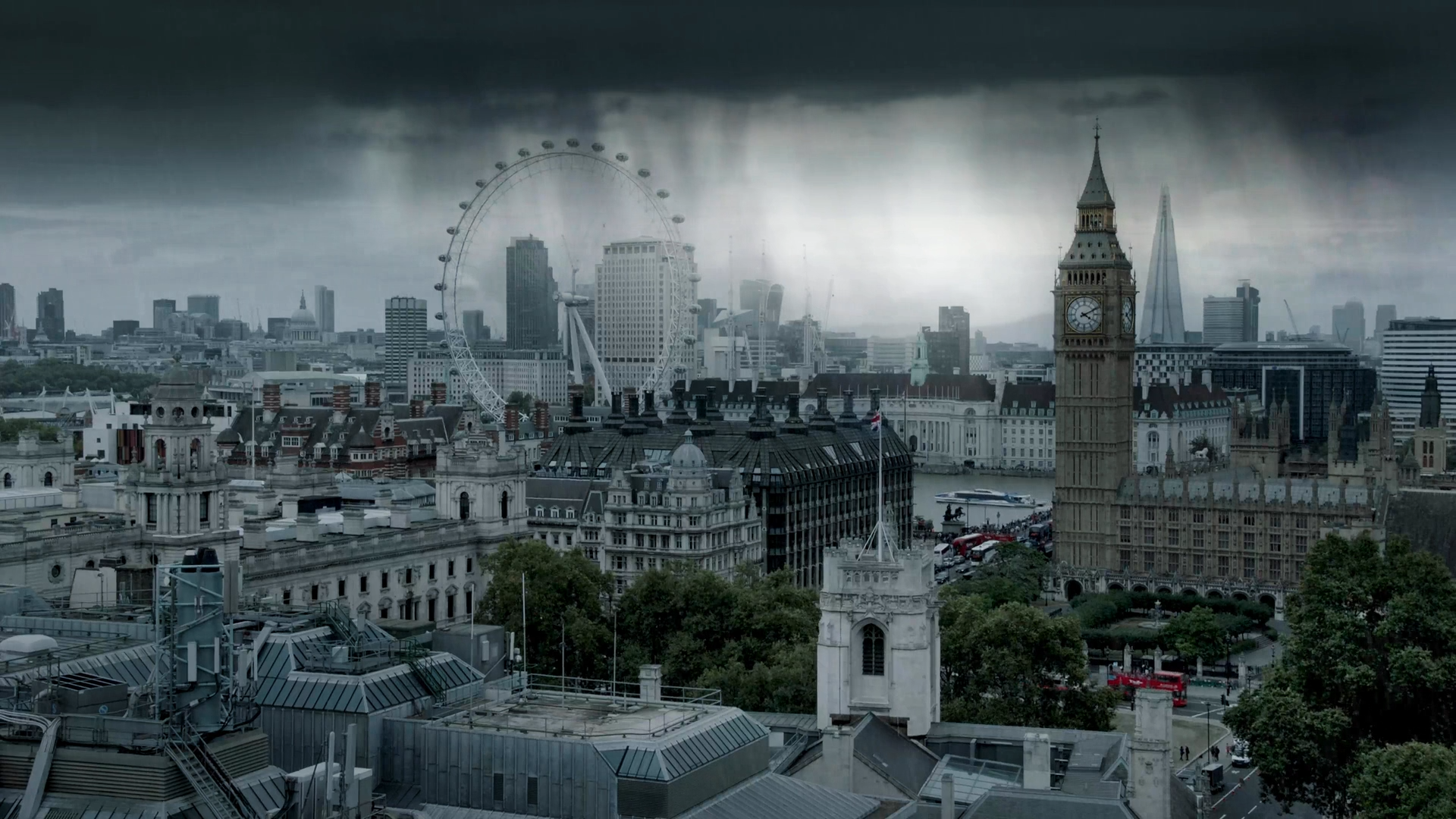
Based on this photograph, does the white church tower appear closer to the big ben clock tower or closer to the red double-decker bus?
the red double-decker bus

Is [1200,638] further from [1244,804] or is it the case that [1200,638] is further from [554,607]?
[554,607]

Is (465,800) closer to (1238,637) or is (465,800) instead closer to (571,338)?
(1238,637)

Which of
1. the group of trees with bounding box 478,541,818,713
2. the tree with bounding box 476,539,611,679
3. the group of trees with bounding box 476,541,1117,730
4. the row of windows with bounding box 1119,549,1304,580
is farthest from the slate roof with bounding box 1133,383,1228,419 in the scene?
the tree with bounding box 476,539,611,679

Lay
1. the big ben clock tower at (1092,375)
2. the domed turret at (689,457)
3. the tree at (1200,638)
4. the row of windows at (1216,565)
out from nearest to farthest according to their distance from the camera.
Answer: the tree at (1200,638), the domed turret at (689,457), the row of windows at (1216,565), the big ben clock tower at (1092,375)

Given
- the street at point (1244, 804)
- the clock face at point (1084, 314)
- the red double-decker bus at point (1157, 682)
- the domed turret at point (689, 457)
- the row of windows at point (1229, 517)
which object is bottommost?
the street at point (1244, 804)

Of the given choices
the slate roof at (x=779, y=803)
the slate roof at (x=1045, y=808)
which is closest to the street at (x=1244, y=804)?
the slate roof at (x=1045, y=808)

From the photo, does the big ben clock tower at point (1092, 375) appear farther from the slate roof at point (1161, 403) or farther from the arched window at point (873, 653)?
the slate roof at point (1161, 403)

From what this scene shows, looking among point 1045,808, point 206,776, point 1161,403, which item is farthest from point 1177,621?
point 1161,403
